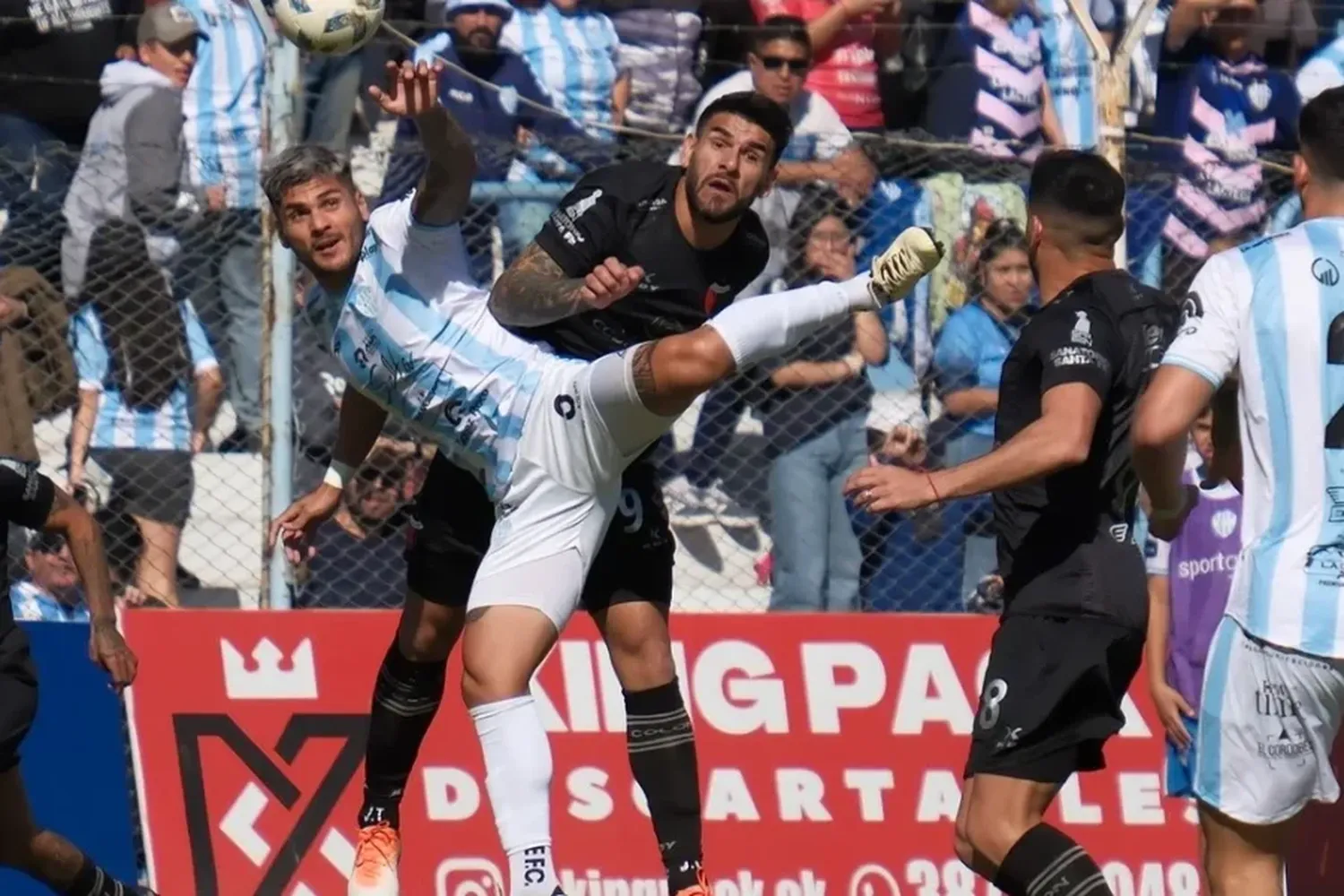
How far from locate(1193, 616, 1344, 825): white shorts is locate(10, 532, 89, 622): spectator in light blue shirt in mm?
4798

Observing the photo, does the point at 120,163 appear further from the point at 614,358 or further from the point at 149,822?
the point at 614,358

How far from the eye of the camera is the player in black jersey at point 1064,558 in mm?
5461

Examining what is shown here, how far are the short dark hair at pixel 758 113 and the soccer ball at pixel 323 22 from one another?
1.03 m

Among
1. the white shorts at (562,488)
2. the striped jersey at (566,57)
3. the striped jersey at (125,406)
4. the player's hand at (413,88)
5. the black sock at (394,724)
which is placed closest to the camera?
the player's hand at (413,88)

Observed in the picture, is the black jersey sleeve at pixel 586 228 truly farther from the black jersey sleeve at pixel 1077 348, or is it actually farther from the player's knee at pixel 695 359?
the black jersey sleeve at pixel 1077 348

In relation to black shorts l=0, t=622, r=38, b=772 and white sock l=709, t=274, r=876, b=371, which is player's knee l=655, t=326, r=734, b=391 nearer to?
white sock l=709, t=274, r=876, b=371

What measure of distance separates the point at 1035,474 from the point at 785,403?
3.51 metres

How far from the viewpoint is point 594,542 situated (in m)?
6.02

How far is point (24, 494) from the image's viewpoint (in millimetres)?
6625

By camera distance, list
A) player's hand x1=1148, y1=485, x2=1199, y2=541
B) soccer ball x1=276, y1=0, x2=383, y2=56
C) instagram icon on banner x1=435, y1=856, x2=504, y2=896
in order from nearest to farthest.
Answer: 1. player's hand x1=1148, y1=485, x2=1199, y2=541
2. soccer ball x1=276, y1=0, x2=383, y2=56
3. instagram icon on banner x1=435, y1=856, x2=504, y2=896

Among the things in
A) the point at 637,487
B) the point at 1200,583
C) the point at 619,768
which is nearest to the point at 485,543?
the point at 637,487

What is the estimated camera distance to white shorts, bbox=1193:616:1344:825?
4.99 m

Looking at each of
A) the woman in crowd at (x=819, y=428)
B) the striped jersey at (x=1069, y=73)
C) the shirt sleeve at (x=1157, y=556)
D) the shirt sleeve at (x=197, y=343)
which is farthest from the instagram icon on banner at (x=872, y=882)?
the shirt sleeve at (x=197, y=343)

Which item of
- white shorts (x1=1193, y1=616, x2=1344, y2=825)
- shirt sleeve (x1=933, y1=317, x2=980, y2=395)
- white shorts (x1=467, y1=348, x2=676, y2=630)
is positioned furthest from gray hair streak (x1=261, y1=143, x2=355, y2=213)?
shirt sleeve (x1=933, y1=317, x2=980, y2=395)
